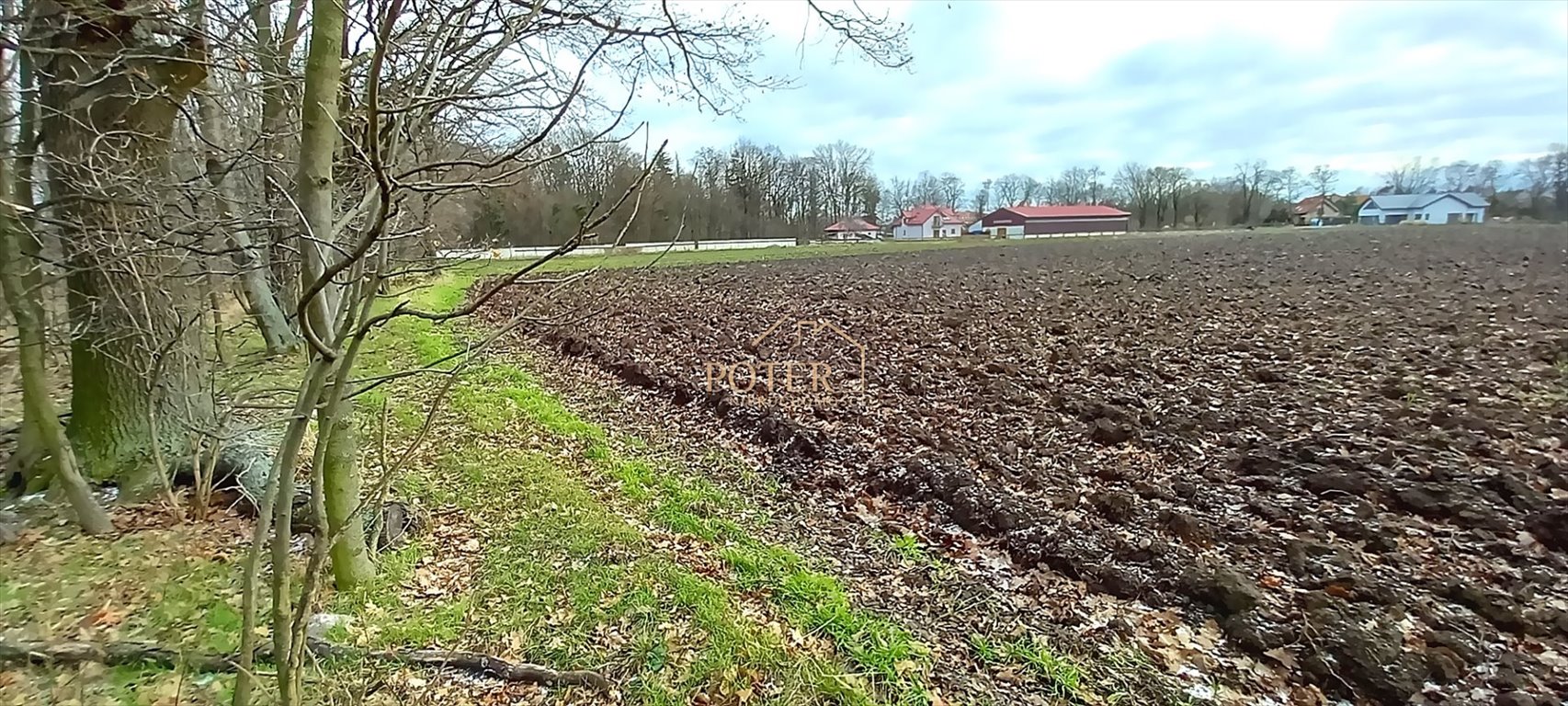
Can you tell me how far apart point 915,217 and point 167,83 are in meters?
76.2

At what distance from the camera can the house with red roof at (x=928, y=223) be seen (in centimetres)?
7475

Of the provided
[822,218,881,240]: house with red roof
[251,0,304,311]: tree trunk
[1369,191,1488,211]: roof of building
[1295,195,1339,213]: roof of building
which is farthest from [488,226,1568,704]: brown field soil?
[1369,191,1488,211]: roof of building

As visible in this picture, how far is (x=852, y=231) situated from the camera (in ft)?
198

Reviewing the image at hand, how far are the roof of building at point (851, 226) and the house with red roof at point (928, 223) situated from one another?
8.77m

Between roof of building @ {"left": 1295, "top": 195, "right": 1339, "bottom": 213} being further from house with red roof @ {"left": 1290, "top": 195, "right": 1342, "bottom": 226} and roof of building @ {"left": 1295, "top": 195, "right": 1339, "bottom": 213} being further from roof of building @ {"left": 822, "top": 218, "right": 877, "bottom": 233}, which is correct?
roof of building @ {"left": 822, "top": 218, "right": 877, "bottom": 233}

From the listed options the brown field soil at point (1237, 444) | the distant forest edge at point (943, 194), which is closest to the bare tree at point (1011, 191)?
the distant forest edge at point (943, 194)

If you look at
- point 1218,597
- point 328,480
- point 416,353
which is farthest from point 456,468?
point 416,353

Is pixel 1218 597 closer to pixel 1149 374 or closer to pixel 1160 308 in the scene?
pixel 1149 374

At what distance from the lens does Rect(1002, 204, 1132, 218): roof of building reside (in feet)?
231

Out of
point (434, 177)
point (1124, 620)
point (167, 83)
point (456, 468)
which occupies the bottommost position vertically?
point (1124, 620)

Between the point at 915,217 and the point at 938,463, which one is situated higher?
the point at 915,217

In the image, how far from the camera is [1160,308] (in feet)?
40.2

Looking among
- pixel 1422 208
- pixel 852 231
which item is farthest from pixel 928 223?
pixel 1422 208

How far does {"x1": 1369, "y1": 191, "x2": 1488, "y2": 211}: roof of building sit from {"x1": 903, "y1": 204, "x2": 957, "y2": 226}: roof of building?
40.4 metres
